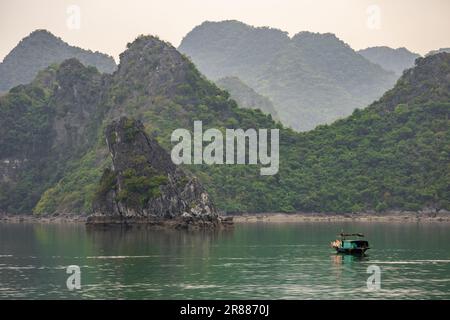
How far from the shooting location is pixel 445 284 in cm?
8731

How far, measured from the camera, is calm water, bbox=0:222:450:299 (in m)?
81.9

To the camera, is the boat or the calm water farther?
the boat

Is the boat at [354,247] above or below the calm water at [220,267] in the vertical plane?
above

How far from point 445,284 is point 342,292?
13.0 meters

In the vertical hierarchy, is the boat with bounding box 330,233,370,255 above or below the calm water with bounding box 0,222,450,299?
above

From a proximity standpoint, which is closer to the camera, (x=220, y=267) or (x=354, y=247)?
(x=220, y=267)

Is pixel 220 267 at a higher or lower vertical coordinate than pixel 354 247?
lower

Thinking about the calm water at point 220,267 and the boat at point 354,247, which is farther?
the boat at point 354,247

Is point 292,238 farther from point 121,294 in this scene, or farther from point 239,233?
point 121,294

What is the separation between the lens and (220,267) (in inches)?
4087

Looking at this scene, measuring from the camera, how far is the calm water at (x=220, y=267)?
3226 inches
